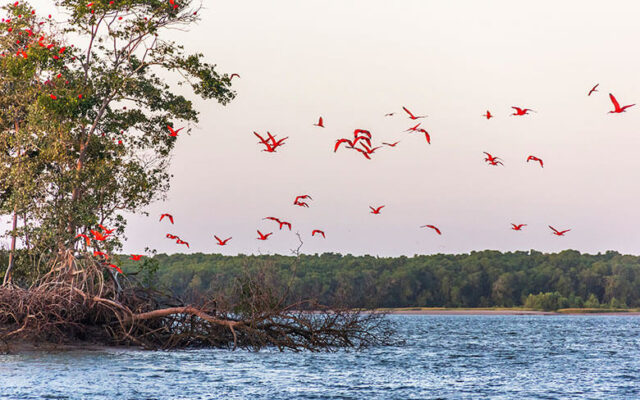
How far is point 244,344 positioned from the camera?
1331 inches

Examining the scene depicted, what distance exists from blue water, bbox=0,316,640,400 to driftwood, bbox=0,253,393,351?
1088 mm

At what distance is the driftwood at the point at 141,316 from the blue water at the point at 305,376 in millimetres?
1088

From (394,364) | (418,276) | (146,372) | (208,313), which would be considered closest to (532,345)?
(394,364)

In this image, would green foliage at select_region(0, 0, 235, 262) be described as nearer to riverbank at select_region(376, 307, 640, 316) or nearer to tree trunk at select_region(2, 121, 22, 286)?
tree trunk at select_region(2, 121, 22, 286)

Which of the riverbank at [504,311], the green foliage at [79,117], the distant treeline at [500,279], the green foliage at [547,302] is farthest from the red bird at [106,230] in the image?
the green foliage at [547,302]

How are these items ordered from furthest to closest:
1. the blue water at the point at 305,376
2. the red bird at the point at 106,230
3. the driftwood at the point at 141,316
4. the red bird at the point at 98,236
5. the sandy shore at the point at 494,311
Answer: the sandy shore at the point at 494,311
the red bird at the point at 106,230
the driftwood at the point at 141,316
the red bird at the point at 98,236
the blue water at the point at 305,376

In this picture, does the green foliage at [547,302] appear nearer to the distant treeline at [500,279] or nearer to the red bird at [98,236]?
the distant treeline at [500,279]

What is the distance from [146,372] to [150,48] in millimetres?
13900

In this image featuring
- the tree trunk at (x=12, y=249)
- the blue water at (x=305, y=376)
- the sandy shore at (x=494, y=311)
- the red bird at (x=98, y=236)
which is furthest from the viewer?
the sandy shore at (x=494, y=311)

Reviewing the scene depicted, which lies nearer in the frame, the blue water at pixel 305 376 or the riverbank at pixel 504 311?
the blue water at pixel 305 376

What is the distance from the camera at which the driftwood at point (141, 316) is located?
3244 cm

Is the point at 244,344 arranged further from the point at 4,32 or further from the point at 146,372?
the point at 4,32

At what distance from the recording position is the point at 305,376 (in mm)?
31062

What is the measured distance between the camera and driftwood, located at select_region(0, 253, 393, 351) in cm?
3244
